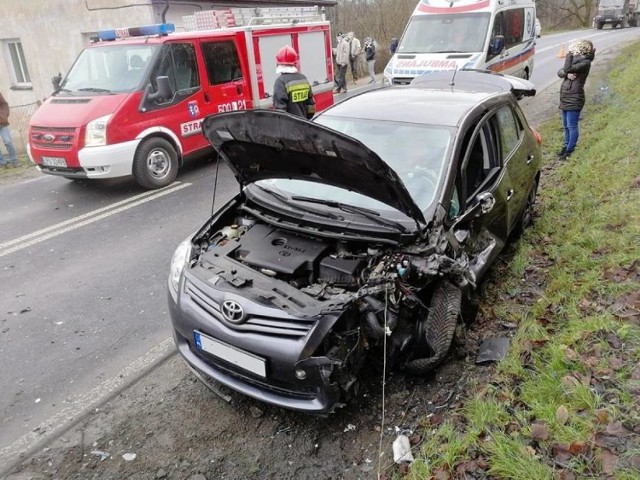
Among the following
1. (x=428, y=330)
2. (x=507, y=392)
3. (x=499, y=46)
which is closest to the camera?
(x=507, y=392)

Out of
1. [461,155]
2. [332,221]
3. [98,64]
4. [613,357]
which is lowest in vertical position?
[613,357]

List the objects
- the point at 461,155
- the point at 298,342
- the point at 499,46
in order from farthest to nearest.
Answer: the point at 499,46
the point at 461,155
the point at 298,342

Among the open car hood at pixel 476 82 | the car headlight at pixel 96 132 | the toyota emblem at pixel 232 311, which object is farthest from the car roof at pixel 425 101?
the car headlight at pixel 96 132

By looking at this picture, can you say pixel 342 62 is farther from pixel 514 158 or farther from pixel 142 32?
pixel 514 158

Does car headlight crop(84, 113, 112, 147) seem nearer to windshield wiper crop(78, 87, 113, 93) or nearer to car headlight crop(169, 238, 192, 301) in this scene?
windshield wiper crop(78, 87, 113, 93)

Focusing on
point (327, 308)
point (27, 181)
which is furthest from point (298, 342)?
point (27, 181)

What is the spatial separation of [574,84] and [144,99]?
6366mm

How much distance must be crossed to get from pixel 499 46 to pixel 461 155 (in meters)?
7.63

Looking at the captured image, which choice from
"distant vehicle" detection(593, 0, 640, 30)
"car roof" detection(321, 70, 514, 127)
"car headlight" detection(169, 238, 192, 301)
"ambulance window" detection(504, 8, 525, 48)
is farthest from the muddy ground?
"distant vehicle" detection(593, 0, 640, 30)

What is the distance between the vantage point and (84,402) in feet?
11.0

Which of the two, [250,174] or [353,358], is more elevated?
[250,174]

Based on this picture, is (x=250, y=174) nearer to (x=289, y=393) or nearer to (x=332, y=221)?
Answer: (x=332, y=221)

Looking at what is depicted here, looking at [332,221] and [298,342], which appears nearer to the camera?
[298,342]

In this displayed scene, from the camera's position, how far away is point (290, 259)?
Result: 10.7 feet
